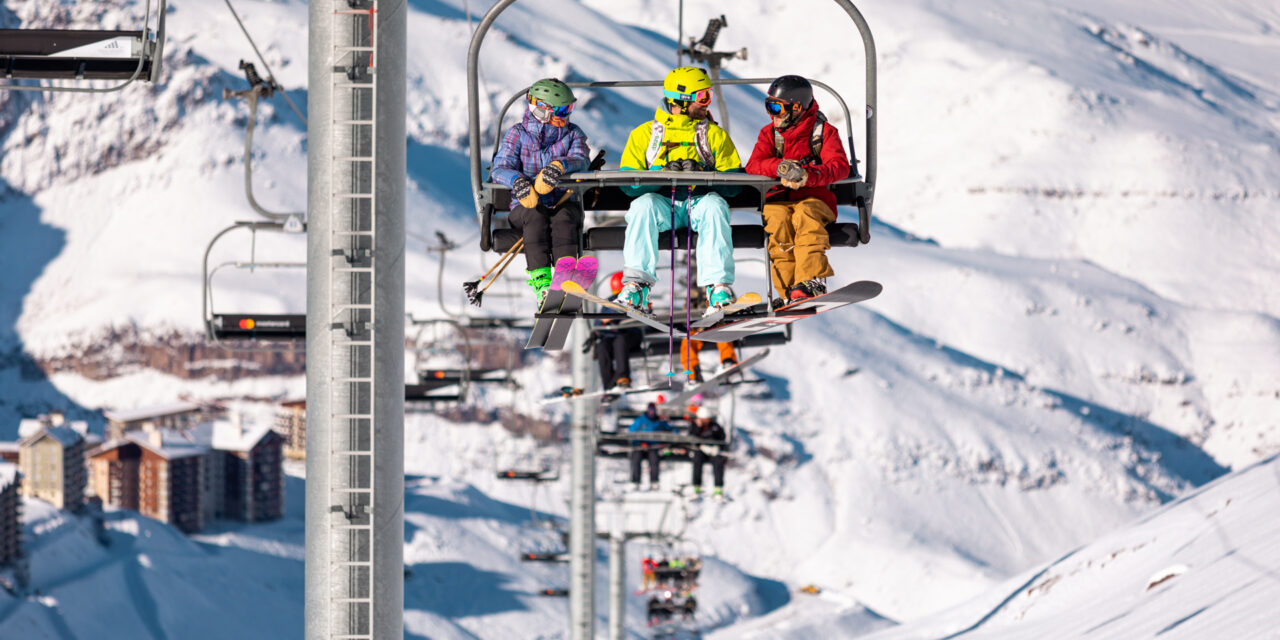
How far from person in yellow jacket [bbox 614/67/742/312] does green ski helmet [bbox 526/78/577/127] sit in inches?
17.1

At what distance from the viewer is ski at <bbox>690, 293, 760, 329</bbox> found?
7.82 metres

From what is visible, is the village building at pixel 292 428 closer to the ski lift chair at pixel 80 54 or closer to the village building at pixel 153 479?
the village building at pixel 153 479

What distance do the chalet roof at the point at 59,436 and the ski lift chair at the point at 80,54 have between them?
41.2 m

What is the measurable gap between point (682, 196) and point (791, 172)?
84 cm

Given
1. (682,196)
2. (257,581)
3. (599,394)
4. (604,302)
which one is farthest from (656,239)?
(257,581)

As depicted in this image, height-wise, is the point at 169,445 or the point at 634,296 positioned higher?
the point at 634,296

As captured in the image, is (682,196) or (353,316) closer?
(353,316)

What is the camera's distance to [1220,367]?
77.4 meters

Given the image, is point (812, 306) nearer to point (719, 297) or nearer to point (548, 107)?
point (719, 297)

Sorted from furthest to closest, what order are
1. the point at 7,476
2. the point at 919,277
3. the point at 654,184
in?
the point at 919,277, the point at 7,476, the point at 654,184

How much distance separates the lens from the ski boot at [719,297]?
800cm

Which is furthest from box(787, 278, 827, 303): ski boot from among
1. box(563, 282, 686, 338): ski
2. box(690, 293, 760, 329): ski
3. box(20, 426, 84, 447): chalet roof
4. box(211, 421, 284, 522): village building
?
box(211, 421, 284, 522): village building

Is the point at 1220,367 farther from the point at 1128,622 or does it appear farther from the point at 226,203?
the point at 1128,622

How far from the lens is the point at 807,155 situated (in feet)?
27.4
